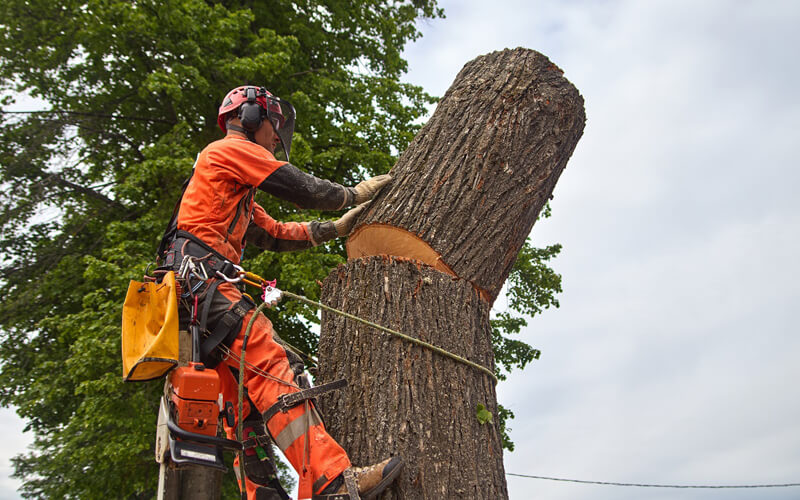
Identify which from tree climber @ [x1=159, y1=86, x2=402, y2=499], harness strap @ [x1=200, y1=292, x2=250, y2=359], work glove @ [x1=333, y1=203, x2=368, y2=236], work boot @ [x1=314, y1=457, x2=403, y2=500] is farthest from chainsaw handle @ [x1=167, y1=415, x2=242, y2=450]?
work glove @ [x1=333, y1=203, x2=368, y2=236]

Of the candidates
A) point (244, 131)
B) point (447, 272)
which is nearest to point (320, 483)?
point (447, 272)

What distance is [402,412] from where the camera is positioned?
255cm

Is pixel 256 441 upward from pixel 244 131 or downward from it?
downward

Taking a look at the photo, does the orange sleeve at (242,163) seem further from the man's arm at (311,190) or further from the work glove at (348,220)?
the work glove at (348,220)

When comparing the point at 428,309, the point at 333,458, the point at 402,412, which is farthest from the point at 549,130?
the point at 333,458

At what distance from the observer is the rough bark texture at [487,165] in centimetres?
312

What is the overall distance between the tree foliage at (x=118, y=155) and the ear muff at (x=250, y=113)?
4592mm

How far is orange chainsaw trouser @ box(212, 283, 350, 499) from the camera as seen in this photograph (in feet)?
7.95

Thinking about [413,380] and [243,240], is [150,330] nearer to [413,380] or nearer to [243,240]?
[243,240]

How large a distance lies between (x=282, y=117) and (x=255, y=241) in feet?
2.49

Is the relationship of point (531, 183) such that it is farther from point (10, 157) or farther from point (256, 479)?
point (10, 157)

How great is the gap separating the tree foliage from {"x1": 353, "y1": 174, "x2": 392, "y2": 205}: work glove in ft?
15.0

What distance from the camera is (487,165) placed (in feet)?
10.5

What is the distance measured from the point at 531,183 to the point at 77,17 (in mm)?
8426
